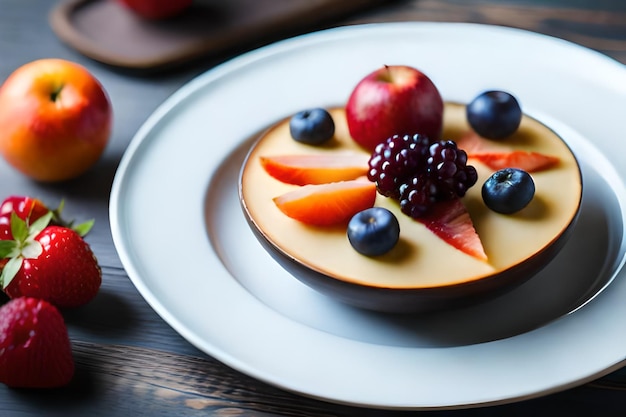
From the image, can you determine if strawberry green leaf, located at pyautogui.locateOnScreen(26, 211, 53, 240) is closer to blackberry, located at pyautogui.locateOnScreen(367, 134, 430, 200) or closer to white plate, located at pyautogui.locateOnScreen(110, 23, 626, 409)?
white plate, located at pyautogui.locateOnScreen(110, 23, 626, 409)

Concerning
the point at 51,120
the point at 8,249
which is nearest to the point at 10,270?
the point at 8,249

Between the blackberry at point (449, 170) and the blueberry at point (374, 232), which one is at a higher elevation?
Result: the blackberry at point (449, 170)

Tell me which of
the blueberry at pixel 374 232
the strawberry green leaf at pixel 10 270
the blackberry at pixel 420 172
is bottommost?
the strawberry green leaf at pixel 10 270

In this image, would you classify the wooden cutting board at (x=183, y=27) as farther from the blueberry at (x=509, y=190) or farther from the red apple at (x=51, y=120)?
the blueberry at (x=509, y=190)

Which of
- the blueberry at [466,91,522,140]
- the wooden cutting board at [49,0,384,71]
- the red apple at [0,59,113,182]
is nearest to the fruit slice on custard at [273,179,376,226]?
the blueberry at [466,91,522,140]

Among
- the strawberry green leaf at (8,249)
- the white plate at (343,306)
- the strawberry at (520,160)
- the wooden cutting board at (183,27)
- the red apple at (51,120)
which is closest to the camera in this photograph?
the white plate at (343,306)

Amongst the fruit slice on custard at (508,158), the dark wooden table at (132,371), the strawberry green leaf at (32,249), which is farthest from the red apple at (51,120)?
the fruit slice on custard at (508,158)

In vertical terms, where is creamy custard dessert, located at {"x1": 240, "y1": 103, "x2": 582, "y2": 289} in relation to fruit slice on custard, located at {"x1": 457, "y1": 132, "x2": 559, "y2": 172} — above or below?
below

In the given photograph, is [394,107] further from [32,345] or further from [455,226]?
[32,345]
